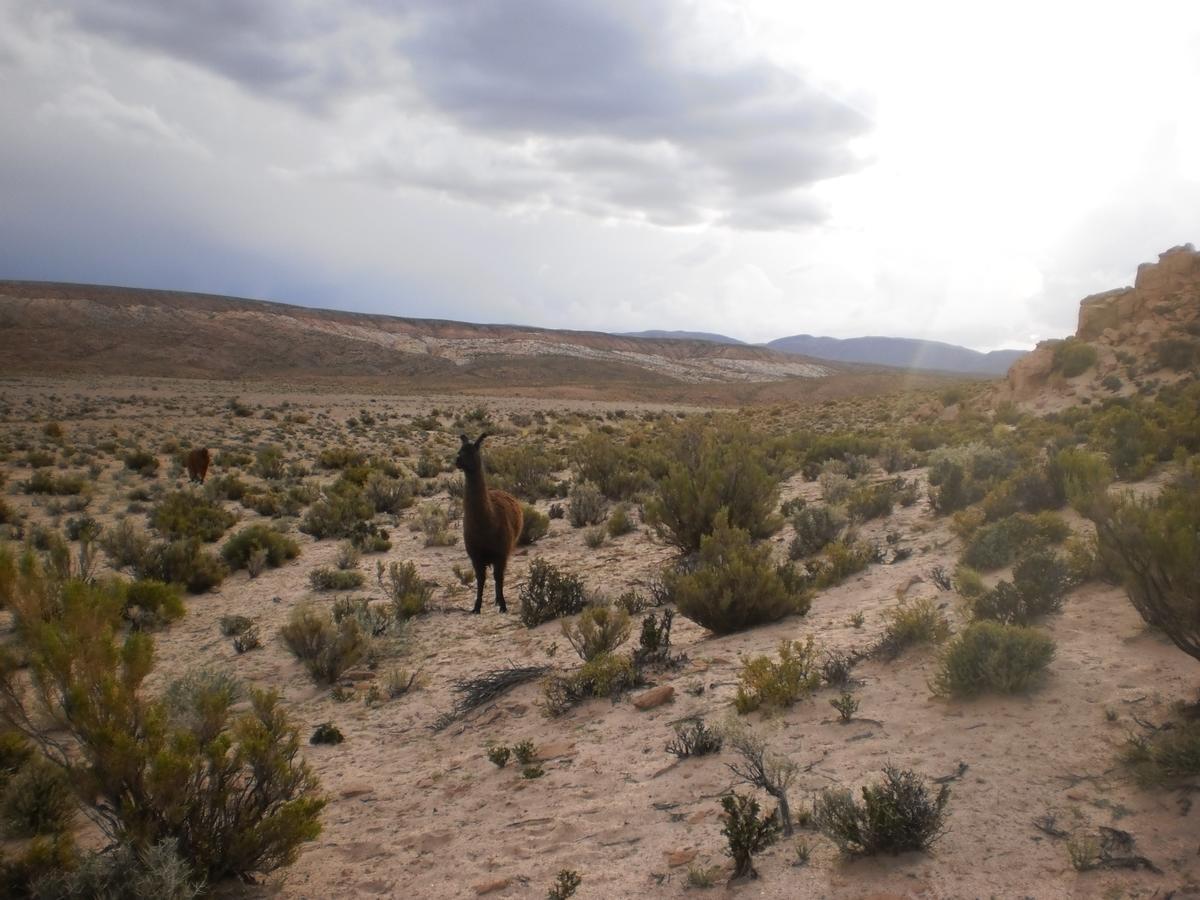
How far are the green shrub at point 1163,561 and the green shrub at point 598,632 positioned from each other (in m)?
3.72

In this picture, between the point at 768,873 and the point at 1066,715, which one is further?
the point at 1066,715

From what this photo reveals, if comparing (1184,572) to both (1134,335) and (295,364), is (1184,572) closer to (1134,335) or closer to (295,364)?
(1134,335)

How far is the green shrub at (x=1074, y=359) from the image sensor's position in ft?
69.8

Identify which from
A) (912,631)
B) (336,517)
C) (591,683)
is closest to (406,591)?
(591,683)

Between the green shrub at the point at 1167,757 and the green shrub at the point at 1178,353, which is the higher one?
the green shrub at the point at 1178,353

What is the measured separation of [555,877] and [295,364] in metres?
95.1

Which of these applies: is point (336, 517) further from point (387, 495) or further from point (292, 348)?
point (292, 348)

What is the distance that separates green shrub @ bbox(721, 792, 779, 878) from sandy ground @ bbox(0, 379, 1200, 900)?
72 millimetres

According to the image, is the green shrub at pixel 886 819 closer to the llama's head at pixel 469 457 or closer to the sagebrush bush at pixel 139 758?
the sagebrush bush at pixel 139 758

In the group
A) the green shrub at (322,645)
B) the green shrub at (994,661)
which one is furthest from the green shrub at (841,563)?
the green shrub at (322,645)

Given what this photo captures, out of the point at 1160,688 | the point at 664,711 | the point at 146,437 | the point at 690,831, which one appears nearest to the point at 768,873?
the point at 690,831

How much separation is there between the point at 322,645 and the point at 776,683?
4.28 meters

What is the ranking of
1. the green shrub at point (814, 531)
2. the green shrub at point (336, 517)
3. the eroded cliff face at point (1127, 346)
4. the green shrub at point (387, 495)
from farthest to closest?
the eroded cliff face at point (1127, 346), the green shrub at point (387, 495), the green shrub at point (336, 517), the green shrub at point (814, 531)

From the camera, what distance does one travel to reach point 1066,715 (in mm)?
4074
